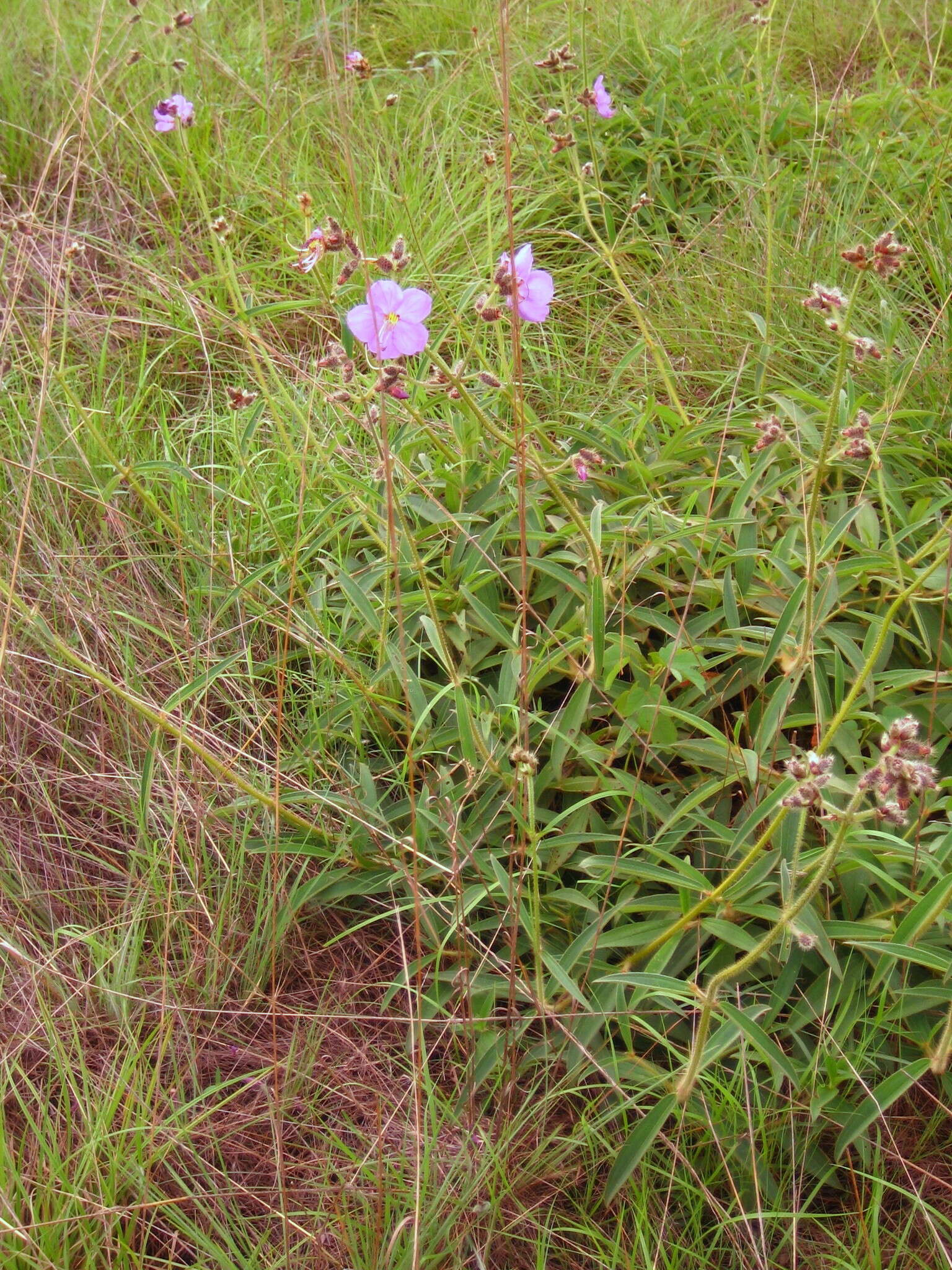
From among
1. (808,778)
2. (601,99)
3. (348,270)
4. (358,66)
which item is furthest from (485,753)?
(601,99)

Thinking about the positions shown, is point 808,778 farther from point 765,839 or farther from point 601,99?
point 601,99

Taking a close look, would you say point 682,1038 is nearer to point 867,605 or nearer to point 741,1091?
point 741,1091

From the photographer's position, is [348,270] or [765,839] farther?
[348,270]

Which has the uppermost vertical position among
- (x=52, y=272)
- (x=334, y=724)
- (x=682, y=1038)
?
(x=52, y=272)

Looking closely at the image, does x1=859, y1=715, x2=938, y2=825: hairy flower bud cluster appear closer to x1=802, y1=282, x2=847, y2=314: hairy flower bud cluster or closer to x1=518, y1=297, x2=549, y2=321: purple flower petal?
x1=802, y1=282, x2=847, y2=314: hairy flower bud cluster

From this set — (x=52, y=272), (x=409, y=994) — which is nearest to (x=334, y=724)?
(x=409, y=994)

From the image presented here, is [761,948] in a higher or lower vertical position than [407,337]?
lower

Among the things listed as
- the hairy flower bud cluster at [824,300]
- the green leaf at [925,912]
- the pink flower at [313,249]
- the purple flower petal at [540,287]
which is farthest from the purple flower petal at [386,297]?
the green leaf at [925,912]
